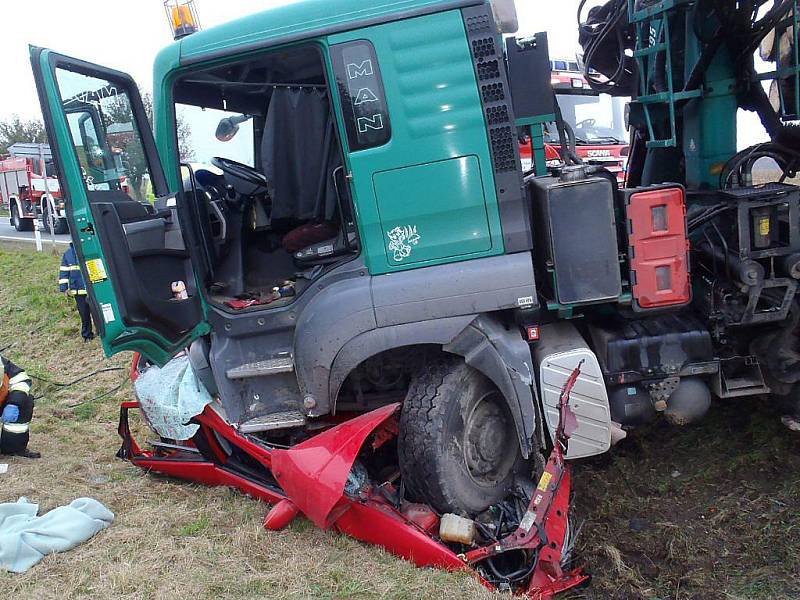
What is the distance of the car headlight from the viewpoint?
314 cm

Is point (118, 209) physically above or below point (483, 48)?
below

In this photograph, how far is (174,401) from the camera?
3.65 m

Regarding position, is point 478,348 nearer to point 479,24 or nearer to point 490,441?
point 490,441

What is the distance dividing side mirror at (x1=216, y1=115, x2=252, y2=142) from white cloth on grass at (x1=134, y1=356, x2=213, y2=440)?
4.28 ft

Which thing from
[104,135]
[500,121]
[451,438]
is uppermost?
[104,135]

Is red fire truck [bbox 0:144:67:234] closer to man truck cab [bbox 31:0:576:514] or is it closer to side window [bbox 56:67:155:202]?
side window [bbox 56:67:155:202]

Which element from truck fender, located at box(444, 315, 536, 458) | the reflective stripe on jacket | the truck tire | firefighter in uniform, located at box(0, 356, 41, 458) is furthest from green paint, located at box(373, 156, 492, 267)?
the truck tire

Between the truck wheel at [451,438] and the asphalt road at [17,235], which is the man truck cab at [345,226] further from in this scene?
the asphalt road at [17,235]

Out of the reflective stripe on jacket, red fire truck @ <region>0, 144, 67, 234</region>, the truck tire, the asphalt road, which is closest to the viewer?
the reflective stripe on jacket

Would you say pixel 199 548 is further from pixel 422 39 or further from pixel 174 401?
pixel 422 39

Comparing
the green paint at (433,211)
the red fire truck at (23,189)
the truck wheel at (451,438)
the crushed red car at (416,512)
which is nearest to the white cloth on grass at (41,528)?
the crushed red car at (416,512)

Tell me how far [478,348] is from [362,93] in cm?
129

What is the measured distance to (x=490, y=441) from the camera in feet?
11.4

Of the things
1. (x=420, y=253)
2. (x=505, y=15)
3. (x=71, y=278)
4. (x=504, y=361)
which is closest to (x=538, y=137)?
(x=505, y=15)
